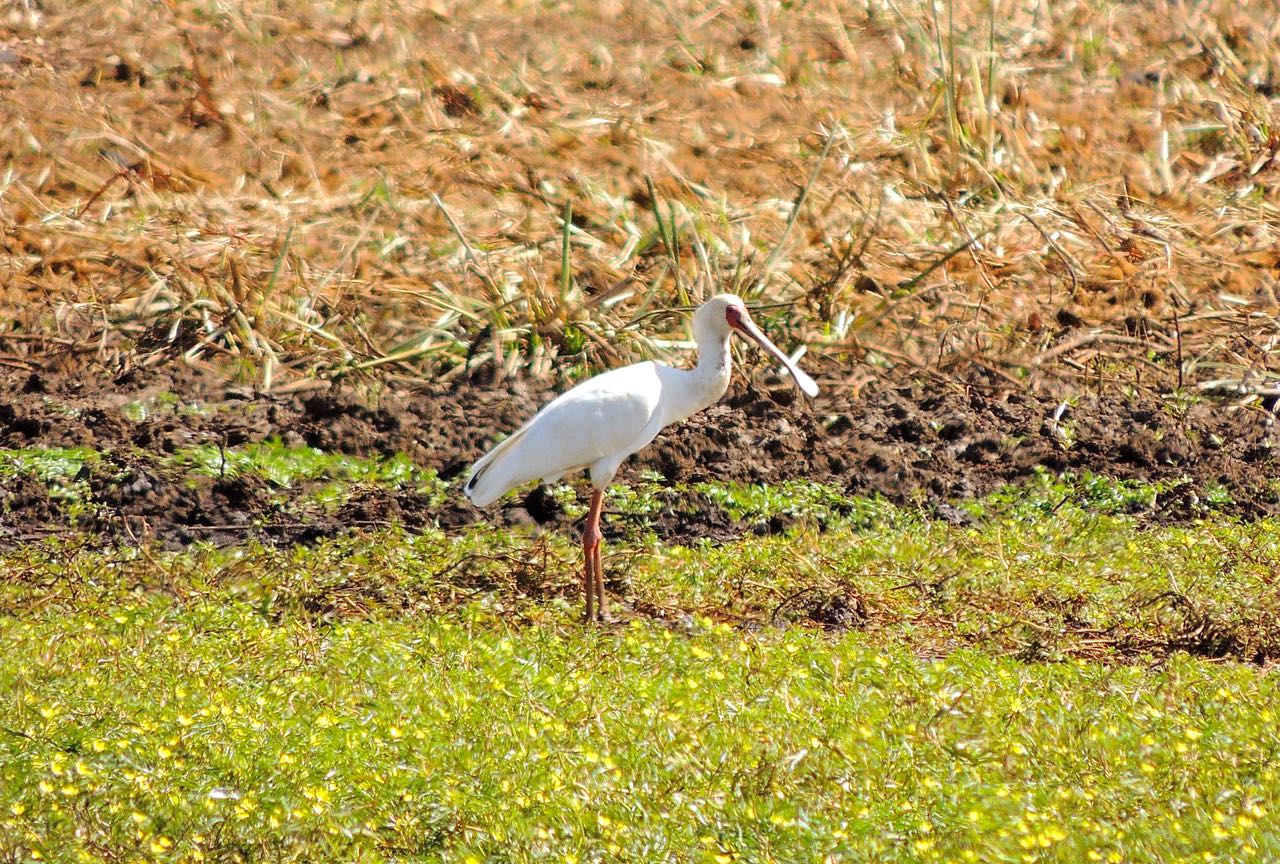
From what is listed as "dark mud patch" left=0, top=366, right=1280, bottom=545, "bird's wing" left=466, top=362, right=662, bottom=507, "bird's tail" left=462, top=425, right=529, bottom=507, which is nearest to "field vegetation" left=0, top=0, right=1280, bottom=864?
"dark mud patch" left=0, top=366, right=1280, bottom=545

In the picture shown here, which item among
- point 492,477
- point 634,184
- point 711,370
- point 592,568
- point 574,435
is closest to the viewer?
point 592,568

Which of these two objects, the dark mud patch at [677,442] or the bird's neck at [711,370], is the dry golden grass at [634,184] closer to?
the dark mud patch at [677,442]

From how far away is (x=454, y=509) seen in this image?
29.3 ft

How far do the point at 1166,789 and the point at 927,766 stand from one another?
0.78 m

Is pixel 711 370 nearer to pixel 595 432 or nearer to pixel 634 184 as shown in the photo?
pixel 595 432

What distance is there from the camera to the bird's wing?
7883mm

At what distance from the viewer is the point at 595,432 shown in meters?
7.90

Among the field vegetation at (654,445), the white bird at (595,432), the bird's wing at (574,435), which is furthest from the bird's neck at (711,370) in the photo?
the field vegetation at (654,445)

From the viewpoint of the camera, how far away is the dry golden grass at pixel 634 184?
1108cm

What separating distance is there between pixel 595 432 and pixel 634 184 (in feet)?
19.6

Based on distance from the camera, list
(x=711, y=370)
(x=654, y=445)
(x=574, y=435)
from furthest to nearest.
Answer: (x=654, y=445), (x=711, y=370), (x=574, y=435)

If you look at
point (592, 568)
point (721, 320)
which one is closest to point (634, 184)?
point (721, 320)

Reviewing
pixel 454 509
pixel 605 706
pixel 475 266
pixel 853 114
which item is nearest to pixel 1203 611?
pixel 605 706

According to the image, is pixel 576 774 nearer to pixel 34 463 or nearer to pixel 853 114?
pixel 34 463
